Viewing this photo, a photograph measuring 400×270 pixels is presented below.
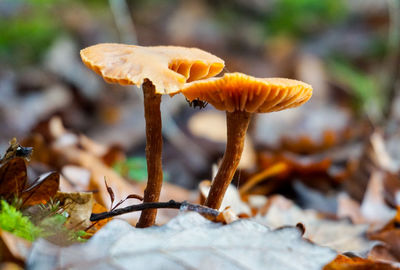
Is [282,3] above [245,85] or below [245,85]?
above

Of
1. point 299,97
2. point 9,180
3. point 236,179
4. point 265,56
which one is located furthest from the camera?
point 265,56

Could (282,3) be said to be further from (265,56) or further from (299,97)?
(299,97)

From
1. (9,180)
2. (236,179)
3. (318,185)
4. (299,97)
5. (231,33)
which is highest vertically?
(231,33)

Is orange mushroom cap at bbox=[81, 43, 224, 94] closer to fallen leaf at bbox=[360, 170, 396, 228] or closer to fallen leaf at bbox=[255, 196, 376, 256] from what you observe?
fallen leaf at bbox=[255, 196, 376, 256]

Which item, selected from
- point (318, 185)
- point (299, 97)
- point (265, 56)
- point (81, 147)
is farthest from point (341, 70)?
point (299, 97)

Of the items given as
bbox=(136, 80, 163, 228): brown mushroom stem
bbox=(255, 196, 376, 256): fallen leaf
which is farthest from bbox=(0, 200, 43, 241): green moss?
bbox=(255, 196, 376, 256): fallen leaf
